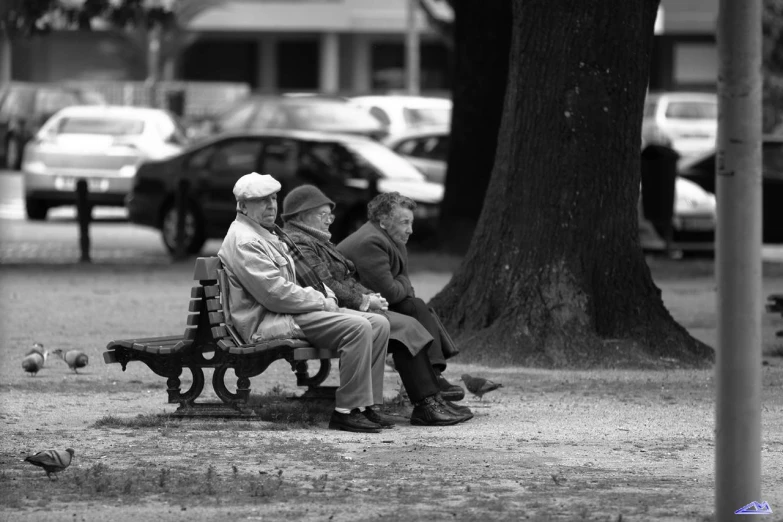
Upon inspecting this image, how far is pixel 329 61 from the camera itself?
158 feet

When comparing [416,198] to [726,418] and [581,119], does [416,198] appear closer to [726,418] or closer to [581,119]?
[581,119]

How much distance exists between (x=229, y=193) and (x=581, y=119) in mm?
8280

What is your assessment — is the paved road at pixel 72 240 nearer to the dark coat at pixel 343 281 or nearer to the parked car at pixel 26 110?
the parked car at pixel 26 110

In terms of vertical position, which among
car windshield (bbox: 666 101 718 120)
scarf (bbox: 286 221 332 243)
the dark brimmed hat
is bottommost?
scarf (bbox: 286 221 332 243)

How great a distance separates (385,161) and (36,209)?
676 centimetres

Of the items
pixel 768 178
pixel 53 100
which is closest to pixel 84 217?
pixel 768 178

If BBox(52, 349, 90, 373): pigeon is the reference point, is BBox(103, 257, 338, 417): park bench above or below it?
above

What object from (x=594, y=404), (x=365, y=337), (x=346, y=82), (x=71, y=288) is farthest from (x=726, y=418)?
(x=346, y=82)

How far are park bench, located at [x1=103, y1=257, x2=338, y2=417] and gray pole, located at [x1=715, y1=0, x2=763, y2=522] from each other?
2.82m

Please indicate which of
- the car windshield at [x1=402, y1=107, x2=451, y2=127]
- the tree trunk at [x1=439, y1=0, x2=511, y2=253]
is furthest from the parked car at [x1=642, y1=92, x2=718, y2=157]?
the tree trunk at [x1=439, y1=0, x2=511, y2=253]

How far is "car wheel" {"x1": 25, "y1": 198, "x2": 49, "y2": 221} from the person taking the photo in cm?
2308

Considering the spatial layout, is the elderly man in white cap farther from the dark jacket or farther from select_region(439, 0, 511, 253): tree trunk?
select_region(439, 0, 511, 253): tree trunk

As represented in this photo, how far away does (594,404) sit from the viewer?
8.92 metres

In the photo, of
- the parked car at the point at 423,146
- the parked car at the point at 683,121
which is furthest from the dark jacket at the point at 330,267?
the parked car at the point at 683,121
